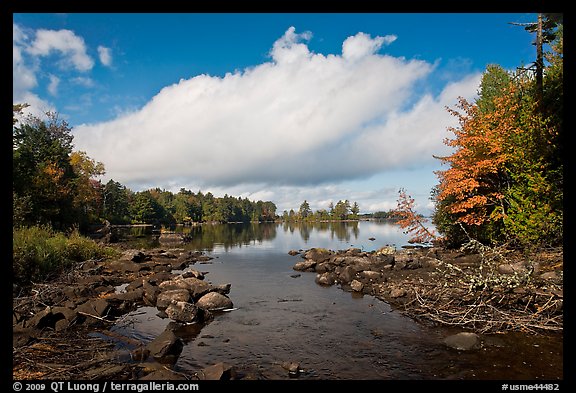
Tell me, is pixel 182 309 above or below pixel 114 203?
below

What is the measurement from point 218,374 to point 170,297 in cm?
858

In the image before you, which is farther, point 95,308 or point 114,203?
point 114,203

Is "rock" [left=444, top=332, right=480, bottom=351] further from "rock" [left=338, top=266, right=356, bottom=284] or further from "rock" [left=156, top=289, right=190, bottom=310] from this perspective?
"rock" [left=156, top=289, right=190, bottom=310]

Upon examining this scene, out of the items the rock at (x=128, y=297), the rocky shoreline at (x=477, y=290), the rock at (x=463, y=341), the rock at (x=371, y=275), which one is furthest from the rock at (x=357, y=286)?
the rock at (x=128, y=297)

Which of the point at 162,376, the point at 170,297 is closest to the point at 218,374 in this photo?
the point at 162,376

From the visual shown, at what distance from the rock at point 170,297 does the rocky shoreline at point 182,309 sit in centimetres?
5

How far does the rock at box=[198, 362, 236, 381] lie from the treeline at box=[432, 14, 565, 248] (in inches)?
559

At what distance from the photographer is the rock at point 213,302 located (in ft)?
50.3

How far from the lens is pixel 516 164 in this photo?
19.8m

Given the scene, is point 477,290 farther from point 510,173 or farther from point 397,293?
point 510,173

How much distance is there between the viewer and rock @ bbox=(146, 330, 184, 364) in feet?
32.3

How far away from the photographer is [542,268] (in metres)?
15.5

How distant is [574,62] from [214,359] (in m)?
11.0

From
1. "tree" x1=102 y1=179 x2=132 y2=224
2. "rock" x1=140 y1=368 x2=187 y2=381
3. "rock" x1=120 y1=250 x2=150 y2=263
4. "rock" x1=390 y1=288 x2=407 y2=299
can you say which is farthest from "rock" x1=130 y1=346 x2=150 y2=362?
"tree" x1=102 y1=179 x2=132 y2=224
